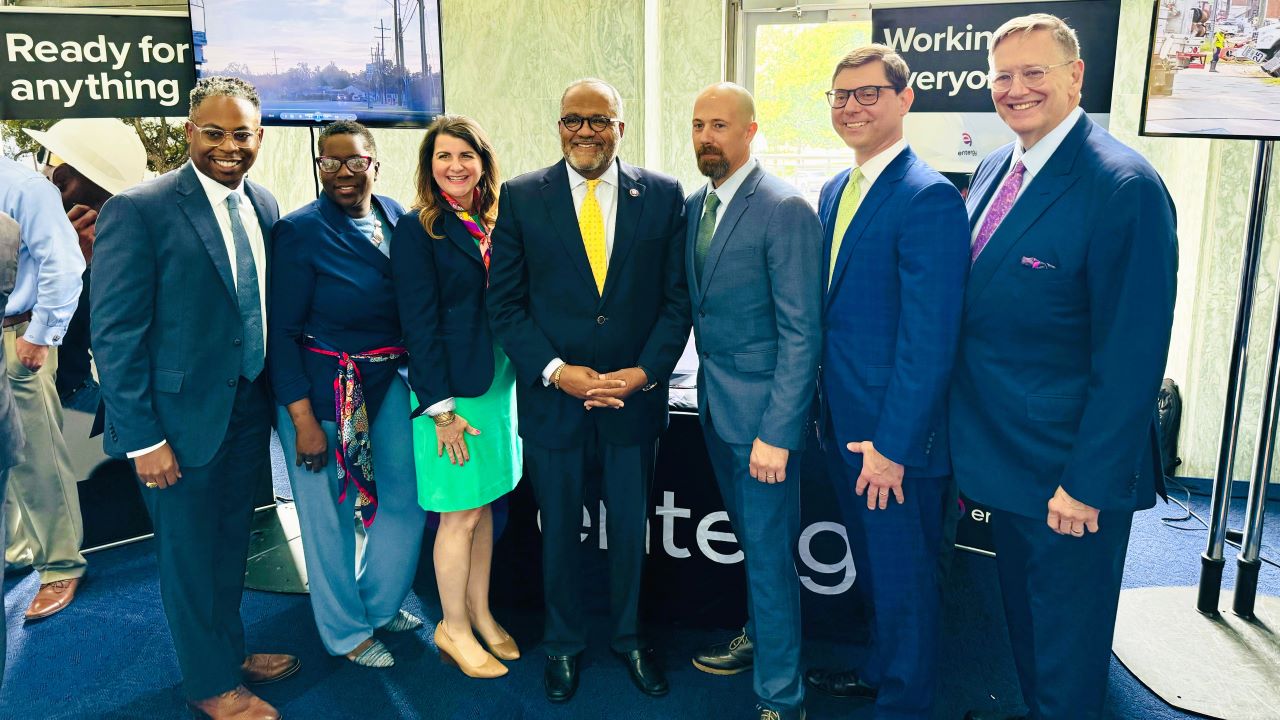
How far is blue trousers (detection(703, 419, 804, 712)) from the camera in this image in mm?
2373

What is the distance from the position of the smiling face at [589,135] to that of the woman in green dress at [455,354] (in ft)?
0.98

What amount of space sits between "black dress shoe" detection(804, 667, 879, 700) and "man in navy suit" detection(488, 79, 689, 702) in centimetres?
76

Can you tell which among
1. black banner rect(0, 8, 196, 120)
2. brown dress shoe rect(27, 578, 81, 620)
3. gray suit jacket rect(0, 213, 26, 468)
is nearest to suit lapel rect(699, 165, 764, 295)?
gray suit jacket rect(0, 213, 26, 468)

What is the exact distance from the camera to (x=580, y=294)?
2.43 meters

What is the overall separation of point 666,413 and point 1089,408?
1143mm

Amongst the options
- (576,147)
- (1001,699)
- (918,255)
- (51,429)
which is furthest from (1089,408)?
(51,429)

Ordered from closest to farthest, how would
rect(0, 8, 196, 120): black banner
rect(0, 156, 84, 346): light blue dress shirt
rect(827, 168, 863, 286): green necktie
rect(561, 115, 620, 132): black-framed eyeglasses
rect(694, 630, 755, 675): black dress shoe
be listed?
rect(827, 168, 863, 286): green necktie → rect(561, 115, 620, 132): black-framed eyeglasses → rect(694, 630, 755, 675): black dress shoe → rect(0, 156, 84, 346): light blue dress shirt → rect(0, 8, 196, 120): black banner

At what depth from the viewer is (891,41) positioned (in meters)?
4.32

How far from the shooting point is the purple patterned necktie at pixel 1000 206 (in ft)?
6.84

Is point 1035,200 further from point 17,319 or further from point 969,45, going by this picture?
point 17,319

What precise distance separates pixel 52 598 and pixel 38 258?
1.22m

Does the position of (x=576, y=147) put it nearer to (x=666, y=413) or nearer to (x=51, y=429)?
(x=666, y=413)

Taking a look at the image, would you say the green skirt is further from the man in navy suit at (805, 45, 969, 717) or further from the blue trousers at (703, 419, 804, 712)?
the man in navy suit at (805, 45, 969, 717)

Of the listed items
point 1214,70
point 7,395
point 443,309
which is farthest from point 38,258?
point 1214,70
